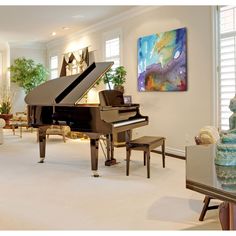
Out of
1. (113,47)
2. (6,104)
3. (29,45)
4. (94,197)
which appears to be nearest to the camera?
(94,197)

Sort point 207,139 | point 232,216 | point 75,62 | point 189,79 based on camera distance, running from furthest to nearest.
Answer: point 75,62, point 189,79, point 207,139, point 232,216

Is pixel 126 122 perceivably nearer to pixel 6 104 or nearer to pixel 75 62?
pixel 75 62

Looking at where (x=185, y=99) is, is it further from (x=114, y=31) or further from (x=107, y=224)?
(x=107, y=224)

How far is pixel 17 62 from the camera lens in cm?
1130

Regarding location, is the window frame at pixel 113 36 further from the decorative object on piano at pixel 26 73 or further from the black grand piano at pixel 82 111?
the decorative object on piano at pixel 26 73

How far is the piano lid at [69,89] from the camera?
16.4 ft

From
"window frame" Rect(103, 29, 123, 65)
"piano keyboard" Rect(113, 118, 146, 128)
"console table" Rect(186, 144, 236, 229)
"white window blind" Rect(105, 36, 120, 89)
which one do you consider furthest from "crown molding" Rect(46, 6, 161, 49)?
"console table" Rect(186, 144, 236, 229)

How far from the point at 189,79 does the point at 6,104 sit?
7275mm

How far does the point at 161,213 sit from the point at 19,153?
419 centimetres

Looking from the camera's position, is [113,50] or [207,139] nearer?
[207,139]

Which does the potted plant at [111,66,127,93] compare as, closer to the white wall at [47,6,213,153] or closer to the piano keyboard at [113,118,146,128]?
the white wall at [47,6,213,153]

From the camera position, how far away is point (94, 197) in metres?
3.85

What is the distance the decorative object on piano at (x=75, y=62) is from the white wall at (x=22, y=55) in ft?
6.63

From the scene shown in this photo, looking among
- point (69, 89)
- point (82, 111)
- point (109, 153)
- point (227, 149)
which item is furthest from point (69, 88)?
point (227, 149)
